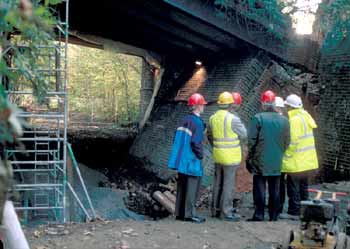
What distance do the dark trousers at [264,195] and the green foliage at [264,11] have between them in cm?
468

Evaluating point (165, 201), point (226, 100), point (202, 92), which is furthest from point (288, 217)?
point (202, 92)

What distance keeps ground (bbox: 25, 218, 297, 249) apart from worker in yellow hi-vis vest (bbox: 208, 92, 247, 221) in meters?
0.42

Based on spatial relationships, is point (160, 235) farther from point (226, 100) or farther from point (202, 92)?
point (202, 92)

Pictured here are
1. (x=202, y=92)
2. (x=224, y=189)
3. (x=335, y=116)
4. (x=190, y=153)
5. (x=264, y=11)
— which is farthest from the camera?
(x=202, y=92)

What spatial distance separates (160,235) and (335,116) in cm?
623

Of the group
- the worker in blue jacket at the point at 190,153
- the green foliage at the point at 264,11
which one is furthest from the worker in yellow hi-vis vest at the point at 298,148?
the green foliage at the point at 264,11

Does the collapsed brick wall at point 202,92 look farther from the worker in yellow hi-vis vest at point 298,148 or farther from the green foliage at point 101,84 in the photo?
the green foliage at point 101,84

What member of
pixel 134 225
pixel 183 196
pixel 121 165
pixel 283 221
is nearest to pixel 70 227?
pixel 134 225

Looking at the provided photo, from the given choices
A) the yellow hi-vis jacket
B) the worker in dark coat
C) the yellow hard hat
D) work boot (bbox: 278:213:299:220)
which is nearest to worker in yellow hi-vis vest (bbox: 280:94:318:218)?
the yellow hi-vis jacket

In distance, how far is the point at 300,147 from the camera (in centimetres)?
734

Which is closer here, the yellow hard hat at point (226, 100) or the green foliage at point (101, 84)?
the yellow hard hat at point (226, 100)

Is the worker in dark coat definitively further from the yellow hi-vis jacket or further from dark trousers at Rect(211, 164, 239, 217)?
dark trousers at Rect(211, 164, 239, 217)

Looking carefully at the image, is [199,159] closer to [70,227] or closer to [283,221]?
[283,221]

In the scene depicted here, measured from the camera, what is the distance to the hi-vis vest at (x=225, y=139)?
23.5ft
